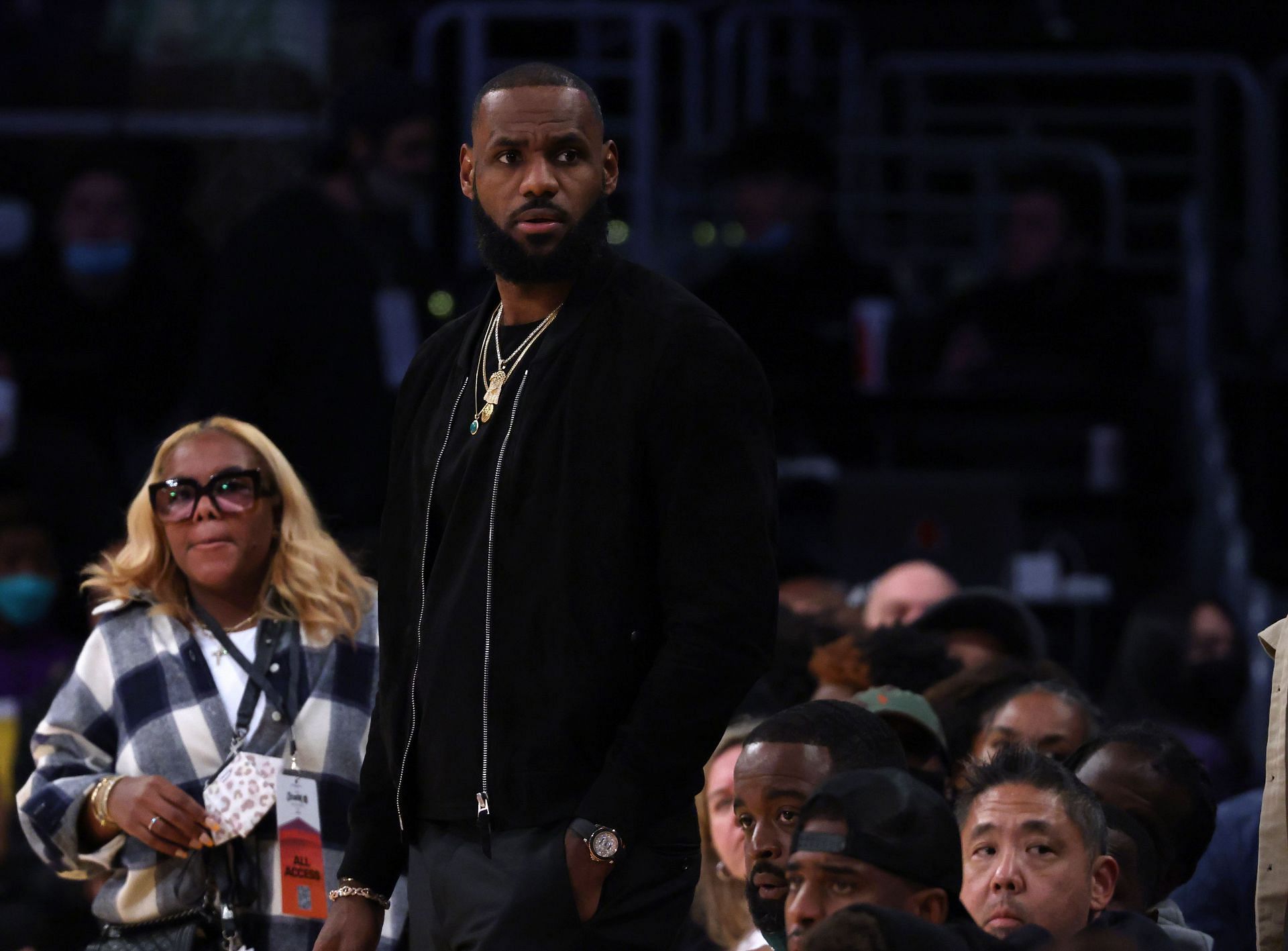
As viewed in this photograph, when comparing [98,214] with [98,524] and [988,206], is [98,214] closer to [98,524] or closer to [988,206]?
[98,524]

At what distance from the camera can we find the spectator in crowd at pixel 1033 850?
12.3 feet

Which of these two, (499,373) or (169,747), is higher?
(499,373)

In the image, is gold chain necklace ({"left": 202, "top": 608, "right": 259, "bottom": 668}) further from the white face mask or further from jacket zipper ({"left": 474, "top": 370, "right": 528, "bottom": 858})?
jacket zipper ({"left": 474, "top": 370, "right": 528, "bottom": 858})

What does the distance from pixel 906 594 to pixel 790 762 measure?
2.81 meters

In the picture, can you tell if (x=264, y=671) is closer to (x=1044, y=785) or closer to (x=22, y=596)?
(x=1044, y=785)

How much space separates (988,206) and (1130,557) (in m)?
1.86

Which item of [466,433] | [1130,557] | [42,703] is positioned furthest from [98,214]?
[466,433]

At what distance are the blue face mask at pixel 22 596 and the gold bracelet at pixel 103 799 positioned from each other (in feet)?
11.7

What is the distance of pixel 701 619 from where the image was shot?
3160 millimetres

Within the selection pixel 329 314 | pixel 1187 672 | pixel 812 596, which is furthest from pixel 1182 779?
pixel 329 314

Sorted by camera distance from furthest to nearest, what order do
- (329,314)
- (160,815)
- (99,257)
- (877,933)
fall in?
1. (99,257)
2. (329,314)
3. (160,815)
4. (877,933)

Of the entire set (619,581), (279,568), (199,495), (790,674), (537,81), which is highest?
(537,81)

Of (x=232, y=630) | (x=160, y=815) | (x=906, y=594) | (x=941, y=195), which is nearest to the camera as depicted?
(x=160, y=815)

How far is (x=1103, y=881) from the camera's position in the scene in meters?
3.90
